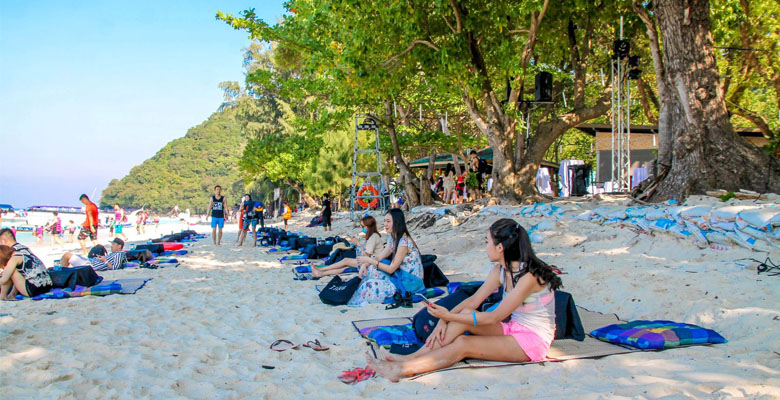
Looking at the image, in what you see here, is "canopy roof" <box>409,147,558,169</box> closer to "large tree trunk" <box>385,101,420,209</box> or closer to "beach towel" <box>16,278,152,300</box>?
"large tree trunk" <box>385,101,420,209</box>

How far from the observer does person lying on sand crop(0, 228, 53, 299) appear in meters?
5.85

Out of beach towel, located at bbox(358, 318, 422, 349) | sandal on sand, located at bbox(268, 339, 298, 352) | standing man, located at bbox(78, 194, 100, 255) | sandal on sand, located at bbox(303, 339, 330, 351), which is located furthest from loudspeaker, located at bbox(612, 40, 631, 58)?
standing man, located at bbox(78, 194, 100, 255)

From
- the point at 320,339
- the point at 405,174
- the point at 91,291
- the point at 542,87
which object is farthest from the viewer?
the point at 405,174

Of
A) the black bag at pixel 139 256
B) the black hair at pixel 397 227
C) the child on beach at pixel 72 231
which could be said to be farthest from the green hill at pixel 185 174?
the black hair at pixel 397 227

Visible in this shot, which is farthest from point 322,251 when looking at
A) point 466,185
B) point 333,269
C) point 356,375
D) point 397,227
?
point 466,185

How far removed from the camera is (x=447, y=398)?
2.84 metres

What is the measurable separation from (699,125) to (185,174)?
3557 inches

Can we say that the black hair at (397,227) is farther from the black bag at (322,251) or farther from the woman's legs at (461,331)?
the black bag at (322,251)

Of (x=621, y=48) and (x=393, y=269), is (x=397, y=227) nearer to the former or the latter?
(x=393, y=269)

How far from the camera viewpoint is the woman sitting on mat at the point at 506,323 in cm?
325

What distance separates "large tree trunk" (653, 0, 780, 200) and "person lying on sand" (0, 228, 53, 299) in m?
9.29

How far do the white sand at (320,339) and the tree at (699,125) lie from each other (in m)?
1.80

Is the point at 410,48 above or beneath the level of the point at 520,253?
above

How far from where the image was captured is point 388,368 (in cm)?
321
